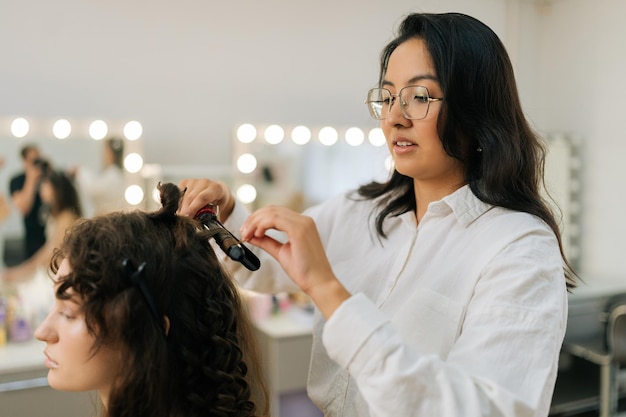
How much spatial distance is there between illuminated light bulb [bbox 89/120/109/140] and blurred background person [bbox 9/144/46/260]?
0.55ft

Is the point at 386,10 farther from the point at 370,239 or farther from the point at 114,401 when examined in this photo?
the point at 114,401

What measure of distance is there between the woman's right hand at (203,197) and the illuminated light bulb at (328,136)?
3.98 ft

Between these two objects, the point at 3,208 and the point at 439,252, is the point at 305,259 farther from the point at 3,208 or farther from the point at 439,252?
the point at 3,208

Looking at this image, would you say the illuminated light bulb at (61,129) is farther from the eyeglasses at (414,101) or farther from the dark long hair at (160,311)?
the eyeglasses at (414,101)

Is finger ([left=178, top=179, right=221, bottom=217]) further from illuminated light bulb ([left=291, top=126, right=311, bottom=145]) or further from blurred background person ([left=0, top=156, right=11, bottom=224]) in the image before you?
illuminated light bulb ([left=291, top=126, right=311, bottom=145])

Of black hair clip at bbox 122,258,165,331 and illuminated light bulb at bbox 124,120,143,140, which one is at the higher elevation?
illuminated light bulb at bbox 124,120,143,140

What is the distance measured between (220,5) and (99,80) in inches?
18.7

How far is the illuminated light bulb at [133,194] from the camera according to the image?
2.00 metres

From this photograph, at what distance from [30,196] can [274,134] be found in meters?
0.82

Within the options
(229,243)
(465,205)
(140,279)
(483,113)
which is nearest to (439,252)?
(465,205)

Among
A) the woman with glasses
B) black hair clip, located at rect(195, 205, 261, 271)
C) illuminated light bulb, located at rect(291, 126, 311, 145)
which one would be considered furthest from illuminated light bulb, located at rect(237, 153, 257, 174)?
black hair clip, located at rect(195, 205, 261, 271)

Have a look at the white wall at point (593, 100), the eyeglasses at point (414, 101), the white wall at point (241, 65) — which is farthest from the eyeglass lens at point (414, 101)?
the white wall at point (593, 100)

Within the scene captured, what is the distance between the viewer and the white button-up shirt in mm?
689

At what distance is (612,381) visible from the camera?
95.7 inches
